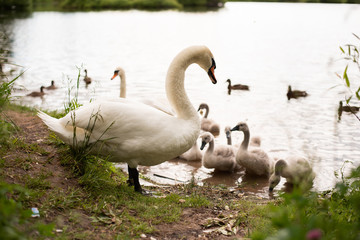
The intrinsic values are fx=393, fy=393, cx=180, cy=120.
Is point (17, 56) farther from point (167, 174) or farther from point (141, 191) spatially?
point (141, 191)

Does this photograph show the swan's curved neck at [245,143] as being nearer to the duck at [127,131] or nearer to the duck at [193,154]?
the duck at [193,154]

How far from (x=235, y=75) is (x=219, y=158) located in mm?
10945

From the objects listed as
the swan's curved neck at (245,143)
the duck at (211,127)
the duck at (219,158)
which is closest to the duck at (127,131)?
the duck at (219,158)

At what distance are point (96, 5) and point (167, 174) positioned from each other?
68.2m

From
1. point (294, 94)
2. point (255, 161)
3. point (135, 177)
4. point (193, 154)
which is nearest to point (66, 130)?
point (135, 177)

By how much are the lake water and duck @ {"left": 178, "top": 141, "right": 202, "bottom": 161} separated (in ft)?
0.57

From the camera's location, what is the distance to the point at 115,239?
347 centimetres

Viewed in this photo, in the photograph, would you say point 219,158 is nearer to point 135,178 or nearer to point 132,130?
point 135,178

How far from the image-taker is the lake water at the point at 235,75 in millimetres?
8250

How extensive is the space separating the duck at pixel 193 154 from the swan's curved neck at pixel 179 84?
11.4ft

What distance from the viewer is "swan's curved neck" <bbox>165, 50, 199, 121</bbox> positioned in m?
4.93

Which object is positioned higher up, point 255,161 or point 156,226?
point 156,226

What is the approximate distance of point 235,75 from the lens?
1808cm

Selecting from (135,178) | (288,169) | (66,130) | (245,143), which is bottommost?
(288,169)
